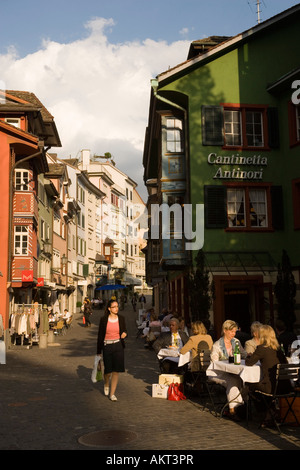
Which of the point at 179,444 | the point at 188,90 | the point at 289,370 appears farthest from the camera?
the point at 188,90

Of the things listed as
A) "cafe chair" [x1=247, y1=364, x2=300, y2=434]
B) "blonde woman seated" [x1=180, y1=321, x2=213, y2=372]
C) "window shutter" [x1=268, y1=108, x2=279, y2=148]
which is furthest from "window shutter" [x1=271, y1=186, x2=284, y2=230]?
"cafe chair" [x1=247, y1=364, x2=300, y2=434]

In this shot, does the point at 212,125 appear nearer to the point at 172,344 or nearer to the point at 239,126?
the point at 239,126

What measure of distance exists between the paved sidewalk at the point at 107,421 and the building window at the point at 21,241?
1533 centimetres

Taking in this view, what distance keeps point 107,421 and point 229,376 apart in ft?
7.35

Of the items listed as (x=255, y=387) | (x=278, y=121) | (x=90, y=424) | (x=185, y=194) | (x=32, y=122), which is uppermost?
(x=32, y=122)

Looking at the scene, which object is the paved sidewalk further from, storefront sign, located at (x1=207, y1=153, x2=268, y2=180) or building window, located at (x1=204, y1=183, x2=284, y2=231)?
storefront sign, located at (x1=207, y1=153, x2=268, y2=180)

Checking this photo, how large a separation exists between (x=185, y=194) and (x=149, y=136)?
8.35 metres

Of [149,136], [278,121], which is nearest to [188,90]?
[278,121]

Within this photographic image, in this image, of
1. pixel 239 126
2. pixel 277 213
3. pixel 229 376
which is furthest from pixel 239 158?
pixel 229 376

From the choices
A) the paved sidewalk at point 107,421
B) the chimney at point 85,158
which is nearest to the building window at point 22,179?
the paved sidewalk at point 107,421

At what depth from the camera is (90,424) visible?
8703 mm

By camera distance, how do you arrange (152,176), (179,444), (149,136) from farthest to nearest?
1. (152,176)
2. (149,136)
3. (179,444)

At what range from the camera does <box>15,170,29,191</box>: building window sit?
2977 centimetres
